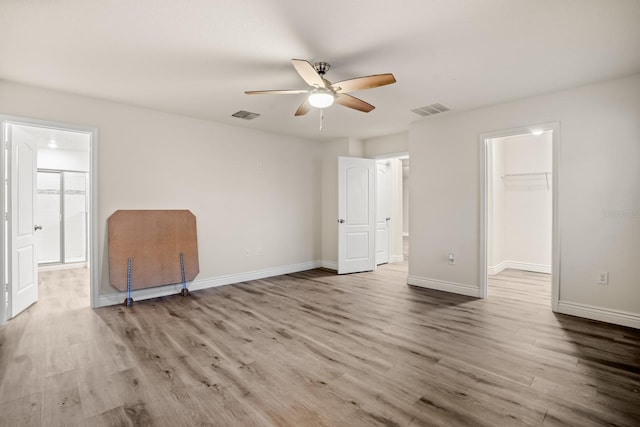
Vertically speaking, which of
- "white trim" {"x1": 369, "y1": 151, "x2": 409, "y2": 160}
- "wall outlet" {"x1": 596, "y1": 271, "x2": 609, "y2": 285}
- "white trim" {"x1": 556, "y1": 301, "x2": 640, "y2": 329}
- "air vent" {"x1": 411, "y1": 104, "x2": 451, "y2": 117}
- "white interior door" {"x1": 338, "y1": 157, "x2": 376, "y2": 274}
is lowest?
"white trim" {"x1": 556, "y1": 301, "x2": 640, "y2": 329}

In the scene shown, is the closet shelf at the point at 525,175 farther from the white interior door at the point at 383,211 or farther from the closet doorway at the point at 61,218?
the closet doorway at the point at 61,218

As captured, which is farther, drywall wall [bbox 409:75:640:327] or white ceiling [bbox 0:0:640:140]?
drywall wall [bbox 409:75:640:327]

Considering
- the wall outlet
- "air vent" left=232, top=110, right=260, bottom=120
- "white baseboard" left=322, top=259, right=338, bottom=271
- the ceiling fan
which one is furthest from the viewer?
"white baseboard" left=322, top=259, right=338, bottom=271

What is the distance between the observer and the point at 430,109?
14.0 ft

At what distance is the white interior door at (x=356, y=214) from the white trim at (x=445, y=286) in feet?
3.82

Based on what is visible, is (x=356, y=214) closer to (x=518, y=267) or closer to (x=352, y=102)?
(x=352, y=102)

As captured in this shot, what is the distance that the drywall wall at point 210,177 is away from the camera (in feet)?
12.9

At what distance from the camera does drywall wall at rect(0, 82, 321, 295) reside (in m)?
3.93

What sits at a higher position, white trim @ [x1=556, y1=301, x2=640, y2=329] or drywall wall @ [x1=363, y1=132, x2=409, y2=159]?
drywall wall @ [x1=363, y1=132, x2=409, y2=159]

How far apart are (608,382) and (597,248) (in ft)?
5.80

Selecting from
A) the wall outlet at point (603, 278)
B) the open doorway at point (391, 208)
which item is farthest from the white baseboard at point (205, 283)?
the wall outlet at point (603, 278)

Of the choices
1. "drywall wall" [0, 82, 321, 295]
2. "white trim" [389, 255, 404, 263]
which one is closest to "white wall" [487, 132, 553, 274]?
"white trim" [389, 255, 404, 263]

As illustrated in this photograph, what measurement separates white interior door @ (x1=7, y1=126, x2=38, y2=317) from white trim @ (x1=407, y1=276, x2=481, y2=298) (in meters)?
5.07

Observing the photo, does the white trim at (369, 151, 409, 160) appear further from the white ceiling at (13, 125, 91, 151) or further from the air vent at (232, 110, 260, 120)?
the white ceiling at (13, 125, 91, 151)
